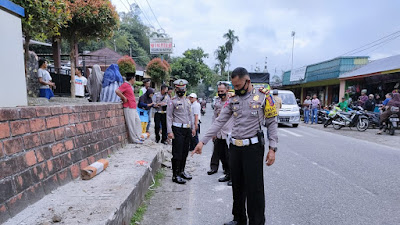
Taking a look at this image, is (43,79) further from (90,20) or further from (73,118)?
(73,118)

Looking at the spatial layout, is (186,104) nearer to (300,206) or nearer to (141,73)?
(300,206)

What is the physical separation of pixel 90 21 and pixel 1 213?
5438 mm

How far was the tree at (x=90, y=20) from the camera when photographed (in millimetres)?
6489

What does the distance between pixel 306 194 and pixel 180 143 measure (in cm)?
233

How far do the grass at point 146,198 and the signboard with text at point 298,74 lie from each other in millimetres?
23138

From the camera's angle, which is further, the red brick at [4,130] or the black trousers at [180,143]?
the black trousers at [180,143]

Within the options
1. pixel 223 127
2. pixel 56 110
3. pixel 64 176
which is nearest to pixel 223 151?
pixel 223 127

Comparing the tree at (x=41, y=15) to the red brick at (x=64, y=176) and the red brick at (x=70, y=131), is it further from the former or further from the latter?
the red brick at (x=64, y=176)

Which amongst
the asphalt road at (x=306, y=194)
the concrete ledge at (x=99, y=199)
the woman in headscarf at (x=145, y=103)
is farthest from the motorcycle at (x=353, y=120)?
the concrete ledge at (x=99, y=199)

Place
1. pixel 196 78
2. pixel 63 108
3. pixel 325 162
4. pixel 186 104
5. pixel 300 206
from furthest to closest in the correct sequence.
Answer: pixel 196 78 < pixel 325 162 < pixel 186 104 < pixel 300 206 < pixel 63 108

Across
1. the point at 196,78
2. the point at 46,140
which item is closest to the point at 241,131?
the point at 46,140

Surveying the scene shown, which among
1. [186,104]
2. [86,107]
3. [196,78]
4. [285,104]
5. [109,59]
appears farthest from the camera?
[196,78]

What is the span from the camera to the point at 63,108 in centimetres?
361

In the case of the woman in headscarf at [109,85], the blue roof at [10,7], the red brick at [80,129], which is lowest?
the red brick at [80,129]
